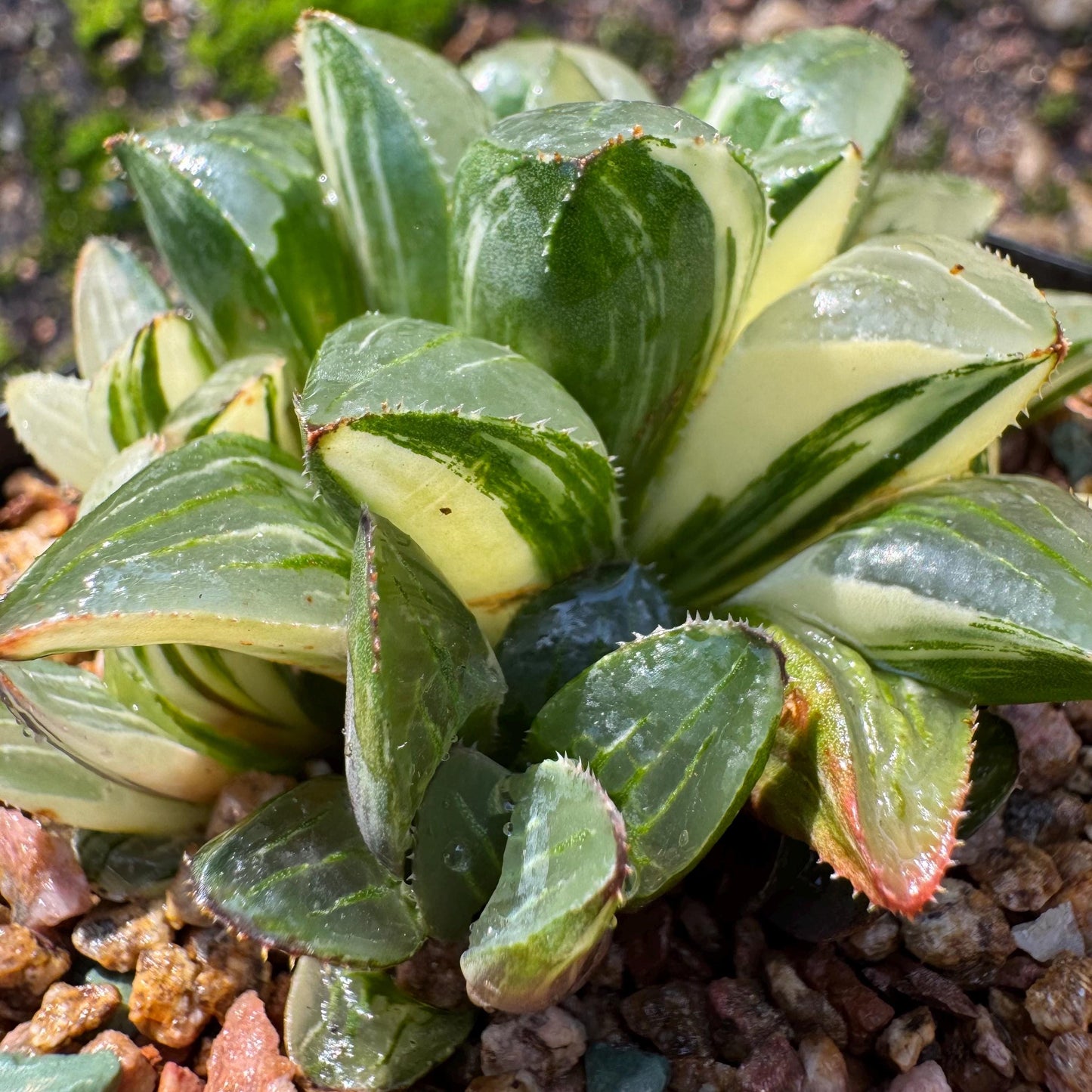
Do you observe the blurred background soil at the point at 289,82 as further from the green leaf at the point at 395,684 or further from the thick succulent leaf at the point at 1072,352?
the green leaf at the point at 395,684

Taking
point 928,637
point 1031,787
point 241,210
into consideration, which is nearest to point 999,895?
point 1031,787

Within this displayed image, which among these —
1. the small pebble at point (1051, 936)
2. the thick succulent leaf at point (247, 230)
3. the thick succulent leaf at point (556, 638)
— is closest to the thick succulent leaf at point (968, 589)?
the thick succulent leaf at point (556, 638)

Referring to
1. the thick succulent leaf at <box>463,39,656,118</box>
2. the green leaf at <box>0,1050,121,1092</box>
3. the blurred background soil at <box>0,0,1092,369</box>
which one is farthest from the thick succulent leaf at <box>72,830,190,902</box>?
the blurred background soil at <box>0,0,1092,369</box>

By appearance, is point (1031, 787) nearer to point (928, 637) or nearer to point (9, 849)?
point (928, 637)

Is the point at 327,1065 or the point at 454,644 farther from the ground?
the point at 454,644

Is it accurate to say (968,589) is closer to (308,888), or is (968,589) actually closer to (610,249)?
(610,249)

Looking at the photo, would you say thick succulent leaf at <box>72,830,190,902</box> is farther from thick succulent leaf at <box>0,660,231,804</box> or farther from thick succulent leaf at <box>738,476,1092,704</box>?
thick succulent leaf at <box>738,476,1092,704</box>

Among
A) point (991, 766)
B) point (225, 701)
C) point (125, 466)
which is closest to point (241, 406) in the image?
point (125, 466)
